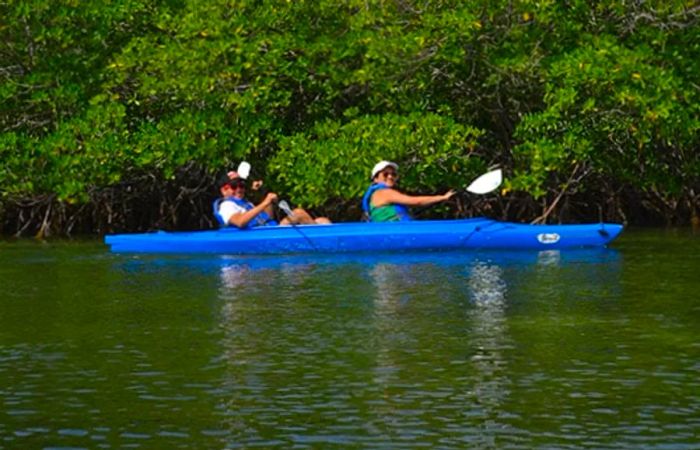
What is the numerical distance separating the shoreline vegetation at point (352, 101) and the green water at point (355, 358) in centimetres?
634

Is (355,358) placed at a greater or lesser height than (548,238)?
lesser

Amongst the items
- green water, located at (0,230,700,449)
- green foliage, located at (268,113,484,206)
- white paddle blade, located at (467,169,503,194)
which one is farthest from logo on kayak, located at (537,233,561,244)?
green foliage, located at (268,113,484,206)

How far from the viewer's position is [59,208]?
86.8ft

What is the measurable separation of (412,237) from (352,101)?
640 cm

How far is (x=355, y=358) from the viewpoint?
Answer: 10.1 meters

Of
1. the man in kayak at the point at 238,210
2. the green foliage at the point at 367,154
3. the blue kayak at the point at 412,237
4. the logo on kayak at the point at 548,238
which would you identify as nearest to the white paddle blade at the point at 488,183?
the blue kayak at the point at 412,237

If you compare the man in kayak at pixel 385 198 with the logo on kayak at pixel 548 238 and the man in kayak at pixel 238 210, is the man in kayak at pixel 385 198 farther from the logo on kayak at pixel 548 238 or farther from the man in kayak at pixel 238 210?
the logo on kayak at pixel 548 238

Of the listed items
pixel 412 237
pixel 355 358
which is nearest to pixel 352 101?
pixel 412 237

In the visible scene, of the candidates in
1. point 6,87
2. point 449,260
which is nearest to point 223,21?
point 6,87

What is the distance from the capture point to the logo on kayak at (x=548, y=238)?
19469mm

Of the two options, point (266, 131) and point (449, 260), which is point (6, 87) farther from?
point (449, 260)

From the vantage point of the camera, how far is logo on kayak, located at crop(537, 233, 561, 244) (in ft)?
63.9

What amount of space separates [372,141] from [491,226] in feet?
Answer: 13.1

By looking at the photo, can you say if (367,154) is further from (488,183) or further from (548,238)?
(548,238)
